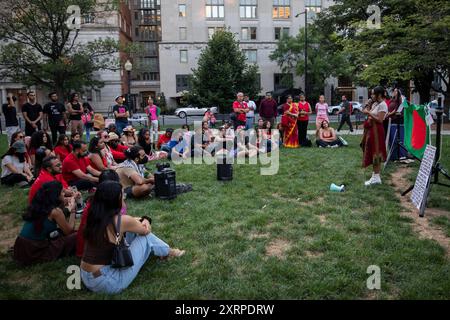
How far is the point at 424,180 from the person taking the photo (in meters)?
6.28

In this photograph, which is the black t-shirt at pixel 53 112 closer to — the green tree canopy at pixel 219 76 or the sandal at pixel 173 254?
the sandal at pixel 173 254

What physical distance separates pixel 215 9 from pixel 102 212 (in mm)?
49906

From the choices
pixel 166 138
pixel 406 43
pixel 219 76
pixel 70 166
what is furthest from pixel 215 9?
pixel 70 166

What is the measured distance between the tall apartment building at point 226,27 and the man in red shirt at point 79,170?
4330cm

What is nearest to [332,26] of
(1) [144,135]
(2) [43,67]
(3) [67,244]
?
(2) [43,67]

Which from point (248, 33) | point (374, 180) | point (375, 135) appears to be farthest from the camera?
point (248, 33)

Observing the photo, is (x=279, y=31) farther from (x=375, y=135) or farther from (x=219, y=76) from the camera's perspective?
(x=375, y=135)

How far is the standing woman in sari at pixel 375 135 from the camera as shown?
7695 mm

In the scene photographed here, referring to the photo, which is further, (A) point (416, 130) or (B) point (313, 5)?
(B) point (313, 5)

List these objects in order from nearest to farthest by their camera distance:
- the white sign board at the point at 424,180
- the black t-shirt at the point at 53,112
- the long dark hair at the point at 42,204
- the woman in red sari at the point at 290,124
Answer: the long dark hair at the point at 42,204 < the white sign board at the point at 424,180 < the black t-shirt at the point at 53,112 < the woman in red sari at the point at 290,124

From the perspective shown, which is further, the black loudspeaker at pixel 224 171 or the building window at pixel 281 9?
the building window at pixel 281 9

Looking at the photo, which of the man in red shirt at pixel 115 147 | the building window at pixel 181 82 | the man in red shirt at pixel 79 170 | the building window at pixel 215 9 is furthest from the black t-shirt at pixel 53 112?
the building window at pixel 215 9

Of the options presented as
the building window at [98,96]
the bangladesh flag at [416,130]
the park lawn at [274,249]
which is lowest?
the park lawn at [274,249]

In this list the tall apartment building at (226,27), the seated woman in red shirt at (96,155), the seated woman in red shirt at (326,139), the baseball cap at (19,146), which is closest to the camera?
the seated woman in red shirt at (96,155)
